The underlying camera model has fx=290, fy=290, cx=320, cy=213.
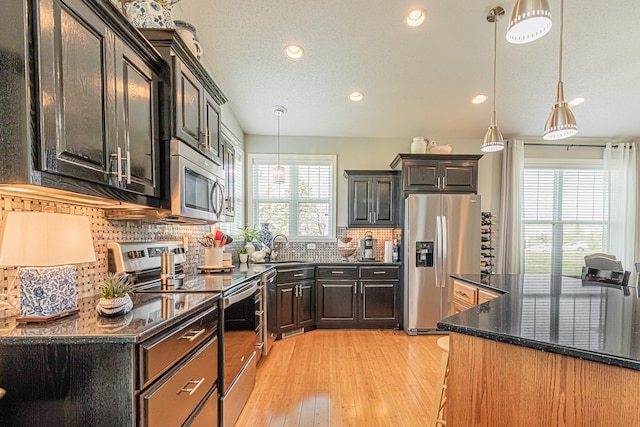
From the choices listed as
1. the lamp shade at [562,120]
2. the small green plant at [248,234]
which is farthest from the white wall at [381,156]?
the lamp shade at [562,120]

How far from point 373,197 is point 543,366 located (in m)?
3.28

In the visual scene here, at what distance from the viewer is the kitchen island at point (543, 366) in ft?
2.83

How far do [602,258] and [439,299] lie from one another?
1637 mm

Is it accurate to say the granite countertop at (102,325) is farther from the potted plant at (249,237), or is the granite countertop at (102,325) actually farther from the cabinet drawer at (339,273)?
the cabinet drawer at (339,273)

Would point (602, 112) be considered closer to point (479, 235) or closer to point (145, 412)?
point (479, 235)

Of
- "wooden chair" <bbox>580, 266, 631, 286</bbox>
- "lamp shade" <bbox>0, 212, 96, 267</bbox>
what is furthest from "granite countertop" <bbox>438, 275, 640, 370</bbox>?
"lamp shade" <bbox>0, 212, 96, 267</bbox>

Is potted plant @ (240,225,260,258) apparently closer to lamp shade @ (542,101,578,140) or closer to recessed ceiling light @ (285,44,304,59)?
recessed ceiling light @ (285,44,304,59)

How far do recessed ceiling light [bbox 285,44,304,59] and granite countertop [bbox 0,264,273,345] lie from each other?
2.48 m

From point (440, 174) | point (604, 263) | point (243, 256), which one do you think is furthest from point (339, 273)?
point (604, 263)

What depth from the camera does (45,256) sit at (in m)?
0.98

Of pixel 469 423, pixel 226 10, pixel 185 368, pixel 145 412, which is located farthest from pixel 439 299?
pixel 226 10

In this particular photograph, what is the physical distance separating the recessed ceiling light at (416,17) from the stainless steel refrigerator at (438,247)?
1864 millimetres

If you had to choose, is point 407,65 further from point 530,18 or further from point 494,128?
point 530,18

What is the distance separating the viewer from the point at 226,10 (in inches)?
95.5
